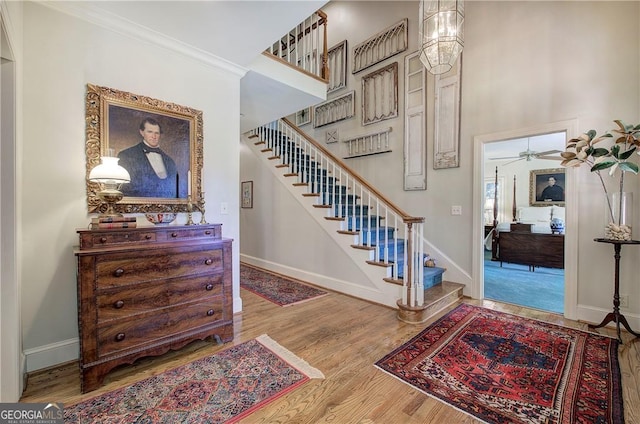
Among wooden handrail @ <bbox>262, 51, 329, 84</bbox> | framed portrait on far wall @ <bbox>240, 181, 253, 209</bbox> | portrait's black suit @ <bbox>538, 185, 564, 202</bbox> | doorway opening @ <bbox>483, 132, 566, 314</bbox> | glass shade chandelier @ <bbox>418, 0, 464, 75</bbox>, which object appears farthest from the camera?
portrait's black suit @ <bbox>538, 185, 564, 202</bbox>

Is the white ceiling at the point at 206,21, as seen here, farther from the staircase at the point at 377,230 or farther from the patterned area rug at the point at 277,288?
the patterned area rug at the point at 277,288

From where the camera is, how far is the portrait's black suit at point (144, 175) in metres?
2.25

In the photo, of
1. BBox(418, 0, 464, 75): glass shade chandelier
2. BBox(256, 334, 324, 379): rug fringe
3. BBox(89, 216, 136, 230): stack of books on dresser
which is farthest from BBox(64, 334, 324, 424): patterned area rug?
BBox(418, 0, 464, 75): glass shade chandelier

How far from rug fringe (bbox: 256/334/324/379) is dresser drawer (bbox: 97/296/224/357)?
0.45m

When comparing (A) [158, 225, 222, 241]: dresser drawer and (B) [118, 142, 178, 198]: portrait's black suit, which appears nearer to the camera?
(A) [158, 225, 222, 241]: dresser drawer

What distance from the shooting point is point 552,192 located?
7531 mm

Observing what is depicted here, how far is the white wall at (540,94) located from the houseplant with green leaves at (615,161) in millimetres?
126

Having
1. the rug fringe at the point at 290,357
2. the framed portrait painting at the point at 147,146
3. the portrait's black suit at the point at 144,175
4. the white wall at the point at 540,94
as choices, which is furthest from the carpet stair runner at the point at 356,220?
the portrait's black suit at the point at 144,175

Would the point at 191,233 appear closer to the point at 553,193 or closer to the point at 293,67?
the point at 293,67

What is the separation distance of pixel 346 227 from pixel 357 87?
9.68 ft

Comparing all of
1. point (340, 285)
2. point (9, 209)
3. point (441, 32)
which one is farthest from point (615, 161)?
point (9, 209)

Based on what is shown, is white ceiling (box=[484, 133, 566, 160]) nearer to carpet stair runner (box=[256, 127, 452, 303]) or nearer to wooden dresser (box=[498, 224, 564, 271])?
wooden dresser (box=[498, 224, 564, 271])

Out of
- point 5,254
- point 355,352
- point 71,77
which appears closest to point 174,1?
point 71,77

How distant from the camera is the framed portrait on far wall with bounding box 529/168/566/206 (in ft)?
24.3
